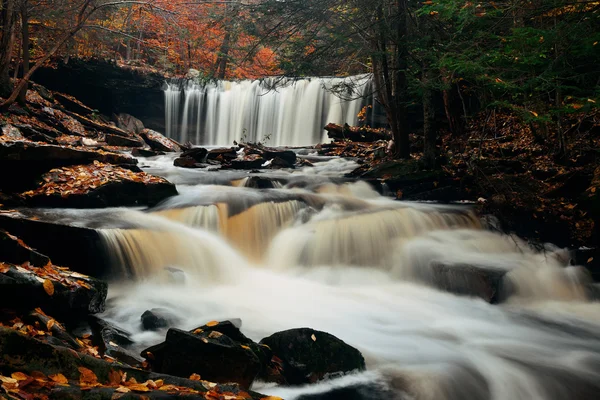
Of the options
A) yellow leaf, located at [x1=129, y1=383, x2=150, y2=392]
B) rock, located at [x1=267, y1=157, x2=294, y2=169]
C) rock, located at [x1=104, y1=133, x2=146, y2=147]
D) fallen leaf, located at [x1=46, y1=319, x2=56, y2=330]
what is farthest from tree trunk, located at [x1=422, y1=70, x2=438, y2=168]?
rock, located at [x1=104, y1=133, x2=146, y2=147]

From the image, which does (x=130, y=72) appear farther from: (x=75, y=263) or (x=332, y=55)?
(x=75, y=263)

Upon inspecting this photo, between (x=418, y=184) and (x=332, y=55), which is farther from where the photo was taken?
(x=332, y=55)

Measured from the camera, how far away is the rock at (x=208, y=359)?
3.75m

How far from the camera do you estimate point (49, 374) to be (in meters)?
2.59

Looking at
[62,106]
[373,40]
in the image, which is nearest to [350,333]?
[373,40]

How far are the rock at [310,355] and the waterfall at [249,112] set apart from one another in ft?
55.1

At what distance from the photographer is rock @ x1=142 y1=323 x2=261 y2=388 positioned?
375cm

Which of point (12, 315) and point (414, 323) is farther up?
point (12, 315)

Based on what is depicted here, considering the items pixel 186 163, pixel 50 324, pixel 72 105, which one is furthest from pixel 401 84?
pixel 72 105

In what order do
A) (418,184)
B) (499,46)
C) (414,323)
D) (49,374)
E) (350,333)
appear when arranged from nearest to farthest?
(49,374) < (350,333) < (414,323) < (499,46) < (418,184)

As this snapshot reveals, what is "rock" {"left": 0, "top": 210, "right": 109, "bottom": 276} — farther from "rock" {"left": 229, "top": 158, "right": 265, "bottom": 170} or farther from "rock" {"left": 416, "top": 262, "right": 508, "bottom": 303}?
"rock" {"left": 229, "top": 158, "right": 265, "bottom": 170}

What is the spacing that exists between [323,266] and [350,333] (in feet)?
8.10

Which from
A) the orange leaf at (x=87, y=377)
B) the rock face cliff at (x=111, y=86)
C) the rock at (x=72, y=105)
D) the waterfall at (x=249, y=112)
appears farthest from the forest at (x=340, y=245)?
Result: the rock face cliff at (x=111, y=86)

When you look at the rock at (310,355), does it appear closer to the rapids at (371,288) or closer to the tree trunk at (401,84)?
the rapids at (371,288)
